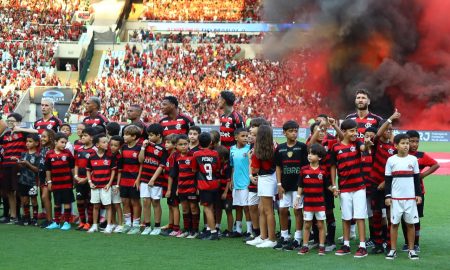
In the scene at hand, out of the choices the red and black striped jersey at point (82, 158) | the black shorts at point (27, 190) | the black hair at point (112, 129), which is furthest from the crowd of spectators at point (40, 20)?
the red and black striped jersey at point (82, 158)

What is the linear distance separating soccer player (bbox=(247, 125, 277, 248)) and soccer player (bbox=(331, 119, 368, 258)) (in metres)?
0.95

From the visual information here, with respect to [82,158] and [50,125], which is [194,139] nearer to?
[82,158]

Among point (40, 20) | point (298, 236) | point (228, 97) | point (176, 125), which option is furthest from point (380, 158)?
point (40, 20)

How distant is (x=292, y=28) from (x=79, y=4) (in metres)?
22.9

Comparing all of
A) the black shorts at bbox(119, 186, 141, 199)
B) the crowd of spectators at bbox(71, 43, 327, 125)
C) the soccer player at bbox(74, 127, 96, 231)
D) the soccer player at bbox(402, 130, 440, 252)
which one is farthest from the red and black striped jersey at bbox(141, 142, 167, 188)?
the crowd of spectators at bbox(71, 43, 327, 125)

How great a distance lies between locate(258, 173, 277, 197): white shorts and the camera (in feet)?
33.5

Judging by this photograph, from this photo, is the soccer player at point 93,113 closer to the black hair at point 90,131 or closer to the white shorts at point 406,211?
the black hair at point 90,131

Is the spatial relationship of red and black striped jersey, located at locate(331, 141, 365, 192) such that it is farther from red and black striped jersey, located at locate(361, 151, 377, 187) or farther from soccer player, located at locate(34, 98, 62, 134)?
soccer player, located at locate(34, 98, 62, 134)

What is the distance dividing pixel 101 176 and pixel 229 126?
2130 millimetres

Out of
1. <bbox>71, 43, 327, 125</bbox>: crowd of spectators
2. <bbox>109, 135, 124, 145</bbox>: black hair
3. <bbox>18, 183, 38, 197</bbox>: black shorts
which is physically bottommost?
<bbox>18, 183, 38, 197</bbox>: black shorts

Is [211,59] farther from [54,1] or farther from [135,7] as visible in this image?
[54,1]

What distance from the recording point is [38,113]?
1743 inches

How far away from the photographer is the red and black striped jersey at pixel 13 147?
41.0ft

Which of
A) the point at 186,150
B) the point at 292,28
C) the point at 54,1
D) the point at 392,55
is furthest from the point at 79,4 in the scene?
the point at 186,150
